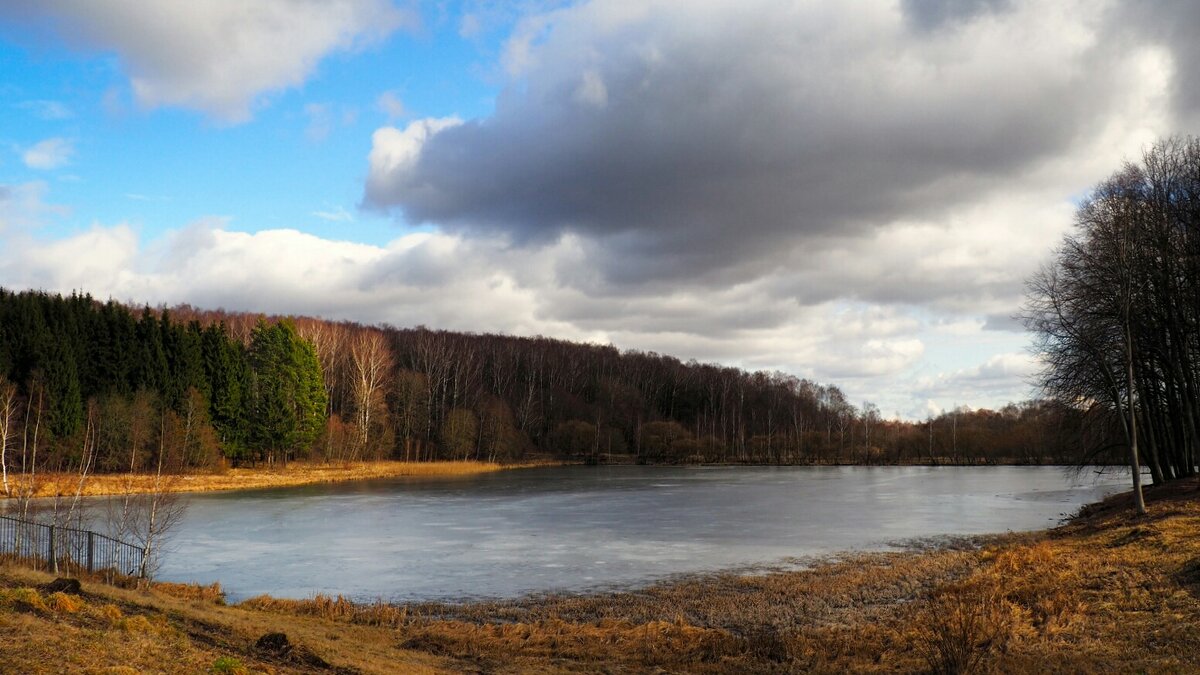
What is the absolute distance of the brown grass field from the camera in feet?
33.6

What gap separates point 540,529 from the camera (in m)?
33.6

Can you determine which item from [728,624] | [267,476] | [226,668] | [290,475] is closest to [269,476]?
[267,476]

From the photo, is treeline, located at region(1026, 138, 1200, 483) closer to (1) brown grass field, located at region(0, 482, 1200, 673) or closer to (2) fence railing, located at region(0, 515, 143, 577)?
(1) brown grass field, located at region(0, 482, 1200, 673)

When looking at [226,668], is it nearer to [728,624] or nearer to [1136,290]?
[728,624]

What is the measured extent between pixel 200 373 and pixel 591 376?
77.1 meters

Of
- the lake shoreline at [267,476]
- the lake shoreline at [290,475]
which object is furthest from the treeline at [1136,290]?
the lake shoreline at [267,476]

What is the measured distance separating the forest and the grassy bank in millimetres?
1648

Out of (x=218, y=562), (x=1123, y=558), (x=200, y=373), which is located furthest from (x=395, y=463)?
(x=1123, y=558)

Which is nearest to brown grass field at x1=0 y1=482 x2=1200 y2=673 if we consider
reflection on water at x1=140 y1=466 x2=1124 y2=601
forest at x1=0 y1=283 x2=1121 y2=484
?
reflection on water at x1=140 y1=466 x2=1124 y2=601

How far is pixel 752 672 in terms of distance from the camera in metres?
12.4

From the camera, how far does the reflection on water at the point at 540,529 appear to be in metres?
22.9

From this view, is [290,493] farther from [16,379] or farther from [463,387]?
[463,387]

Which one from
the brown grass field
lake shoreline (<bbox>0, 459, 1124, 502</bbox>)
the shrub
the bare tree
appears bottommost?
lake shoreline (<bbox>0, 459, 1124, 502</bbox>)

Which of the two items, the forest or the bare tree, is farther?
the forest
